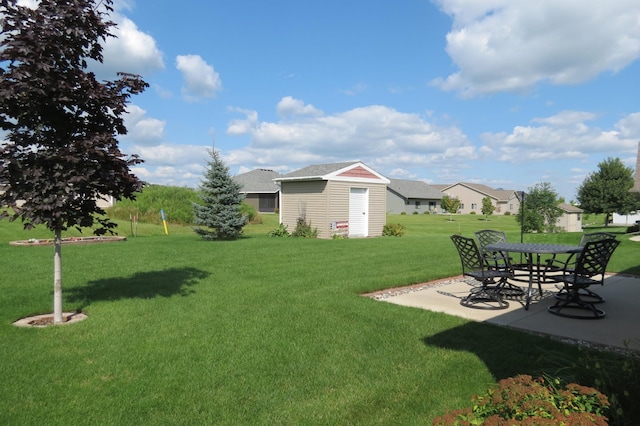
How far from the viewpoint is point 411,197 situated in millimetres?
60000

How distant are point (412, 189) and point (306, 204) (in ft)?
151

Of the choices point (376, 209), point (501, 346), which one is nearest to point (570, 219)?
point (376, 209)

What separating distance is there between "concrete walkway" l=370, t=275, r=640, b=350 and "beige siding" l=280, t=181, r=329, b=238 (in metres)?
9.77

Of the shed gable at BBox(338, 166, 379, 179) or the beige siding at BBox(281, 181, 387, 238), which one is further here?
the shed gable at BBox(338, 166, 379, 179)

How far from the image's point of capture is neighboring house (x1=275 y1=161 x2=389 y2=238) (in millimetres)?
17922

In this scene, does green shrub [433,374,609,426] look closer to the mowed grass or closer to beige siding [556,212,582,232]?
the mowed grass

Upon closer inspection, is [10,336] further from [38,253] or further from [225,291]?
[38,253]

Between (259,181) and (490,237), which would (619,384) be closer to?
(490,237)

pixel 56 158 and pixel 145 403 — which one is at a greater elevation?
pixel 56 158

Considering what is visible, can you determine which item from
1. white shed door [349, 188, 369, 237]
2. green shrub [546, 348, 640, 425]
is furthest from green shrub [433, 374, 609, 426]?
white shed door [349, 188, 369, 237]

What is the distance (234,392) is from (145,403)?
2.26 ft

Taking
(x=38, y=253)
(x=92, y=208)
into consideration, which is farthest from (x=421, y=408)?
(x=38, y=253)

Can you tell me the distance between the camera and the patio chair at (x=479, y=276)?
6.50 m

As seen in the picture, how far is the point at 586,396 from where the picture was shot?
7.72 feet
